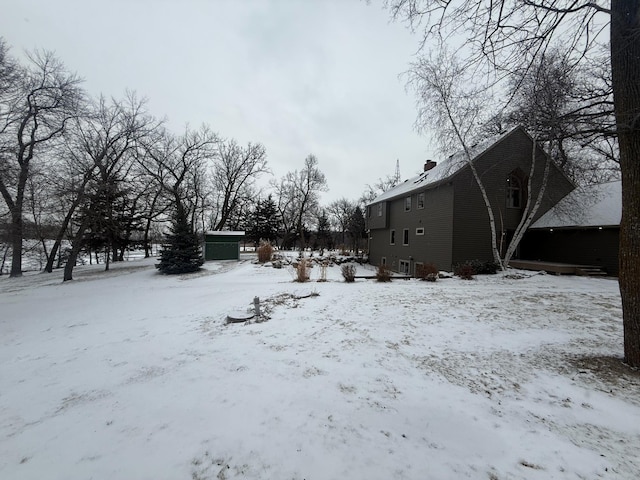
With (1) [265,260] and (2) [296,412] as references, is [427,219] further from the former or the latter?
(2) [296,412]

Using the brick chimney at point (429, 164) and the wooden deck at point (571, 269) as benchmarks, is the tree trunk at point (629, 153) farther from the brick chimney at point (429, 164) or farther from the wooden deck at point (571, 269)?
the brick chimney at point (429, 164)

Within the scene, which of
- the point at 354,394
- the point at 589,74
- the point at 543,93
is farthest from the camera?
the point at 589,74

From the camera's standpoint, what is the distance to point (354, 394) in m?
3.18

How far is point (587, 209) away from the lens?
14305mm

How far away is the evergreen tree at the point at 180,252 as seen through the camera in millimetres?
15742

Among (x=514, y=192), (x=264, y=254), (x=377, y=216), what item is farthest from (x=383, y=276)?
(x=377, y=216)

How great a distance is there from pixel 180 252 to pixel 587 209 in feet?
76.2

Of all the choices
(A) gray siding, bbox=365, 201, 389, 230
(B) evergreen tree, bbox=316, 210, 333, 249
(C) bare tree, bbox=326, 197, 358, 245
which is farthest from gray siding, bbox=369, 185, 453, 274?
(C) bare tree, bbox=326, 197, 358, 245

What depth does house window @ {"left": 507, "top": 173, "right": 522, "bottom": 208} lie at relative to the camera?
16.1 metres

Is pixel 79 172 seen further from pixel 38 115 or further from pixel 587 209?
pixel 587 209

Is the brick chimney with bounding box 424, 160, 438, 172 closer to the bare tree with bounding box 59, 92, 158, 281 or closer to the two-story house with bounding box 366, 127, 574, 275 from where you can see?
the two-story house with bounding box 366, 127, 574, 275

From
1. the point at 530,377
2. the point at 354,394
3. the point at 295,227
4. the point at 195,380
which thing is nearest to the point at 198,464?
the point at 195,380

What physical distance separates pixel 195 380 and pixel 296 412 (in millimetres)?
1604

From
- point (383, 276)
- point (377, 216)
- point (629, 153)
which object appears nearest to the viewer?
point (629, 153)
